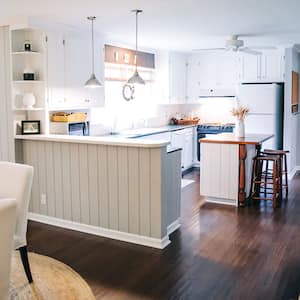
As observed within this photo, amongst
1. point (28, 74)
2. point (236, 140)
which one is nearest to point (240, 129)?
point (236, 140)

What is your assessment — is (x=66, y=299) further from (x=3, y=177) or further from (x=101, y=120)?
(x=101, y=120)

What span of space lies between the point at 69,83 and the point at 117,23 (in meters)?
0.95

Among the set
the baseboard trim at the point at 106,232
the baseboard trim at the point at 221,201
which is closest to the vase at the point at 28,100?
the baseboard trim at the point at 106,232

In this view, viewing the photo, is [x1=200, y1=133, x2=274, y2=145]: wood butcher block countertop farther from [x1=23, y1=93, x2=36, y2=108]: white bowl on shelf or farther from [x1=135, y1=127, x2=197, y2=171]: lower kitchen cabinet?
[x1=23, y1=93, x2=36, y2=108]: white bowl on shelf

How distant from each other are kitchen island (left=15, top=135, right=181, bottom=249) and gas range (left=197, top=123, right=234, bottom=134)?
3750 millimetres

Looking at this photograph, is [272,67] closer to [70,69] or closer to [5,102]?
[70,69]

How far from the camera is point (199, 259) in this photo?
387 centimetres

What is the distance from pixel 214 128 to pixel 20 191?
5616 millimetres

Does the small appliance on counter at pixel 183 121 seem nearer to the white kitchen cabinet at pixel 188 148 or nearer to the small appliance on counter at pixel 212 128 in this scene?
the small appliance on counter at pixel 212 128

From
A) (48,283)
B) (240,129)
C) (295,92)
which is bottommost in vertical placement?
(48,283)

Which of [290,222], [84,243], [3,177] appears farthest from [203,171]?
[3,177]

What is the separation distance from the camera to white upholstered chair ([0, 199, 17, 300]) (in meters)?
2.20

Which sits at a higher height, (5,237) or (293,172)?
(5,237)

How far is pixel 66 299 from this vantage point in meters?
3.15
